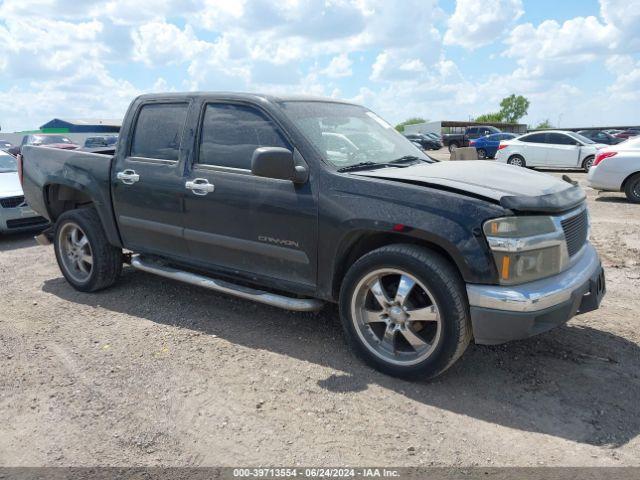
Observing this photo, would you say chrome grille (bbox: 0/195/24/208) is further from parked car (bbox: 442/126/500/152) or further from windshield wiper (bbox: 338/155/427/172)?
parked car (bbox: 442/126/500/152)

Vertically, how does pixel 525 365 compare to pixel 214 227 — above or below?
below

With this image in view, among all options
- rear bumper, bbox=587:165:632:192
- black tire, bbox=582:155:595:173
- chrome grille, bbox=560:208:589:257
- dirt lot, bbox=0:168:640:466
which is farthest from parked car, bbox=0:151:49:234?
black tire, bbox=582:155:595:173

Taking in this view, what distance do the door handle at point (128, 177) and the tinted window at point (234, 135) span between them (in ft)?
2.44

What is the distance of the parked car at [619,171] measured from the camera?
11.1 metres

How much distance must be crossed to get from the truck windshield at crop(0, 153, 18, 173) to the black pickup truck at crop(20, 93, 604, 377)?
5.32 meters

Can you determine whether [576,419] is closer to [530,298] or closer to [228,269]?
[530,298]

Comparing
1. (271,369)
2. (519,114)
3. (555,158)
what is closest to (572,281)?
(271,369)

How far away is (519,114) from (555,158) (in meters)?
99.5

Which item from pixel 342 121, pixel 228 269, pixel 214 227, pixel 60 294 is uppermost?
pixel 342 121

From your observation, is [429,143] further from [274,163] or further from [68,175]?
[274,163]

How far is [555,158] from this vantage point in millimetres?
18719

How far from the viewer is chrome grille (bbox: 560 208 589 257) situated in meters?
3.56

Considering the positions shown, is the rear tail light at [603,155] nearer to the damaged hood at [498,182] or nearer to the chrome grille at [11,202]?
the damaged hood at [498,182]

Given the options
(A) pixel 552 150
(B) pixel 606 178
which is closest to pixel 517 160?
(A) pixel 552 150
